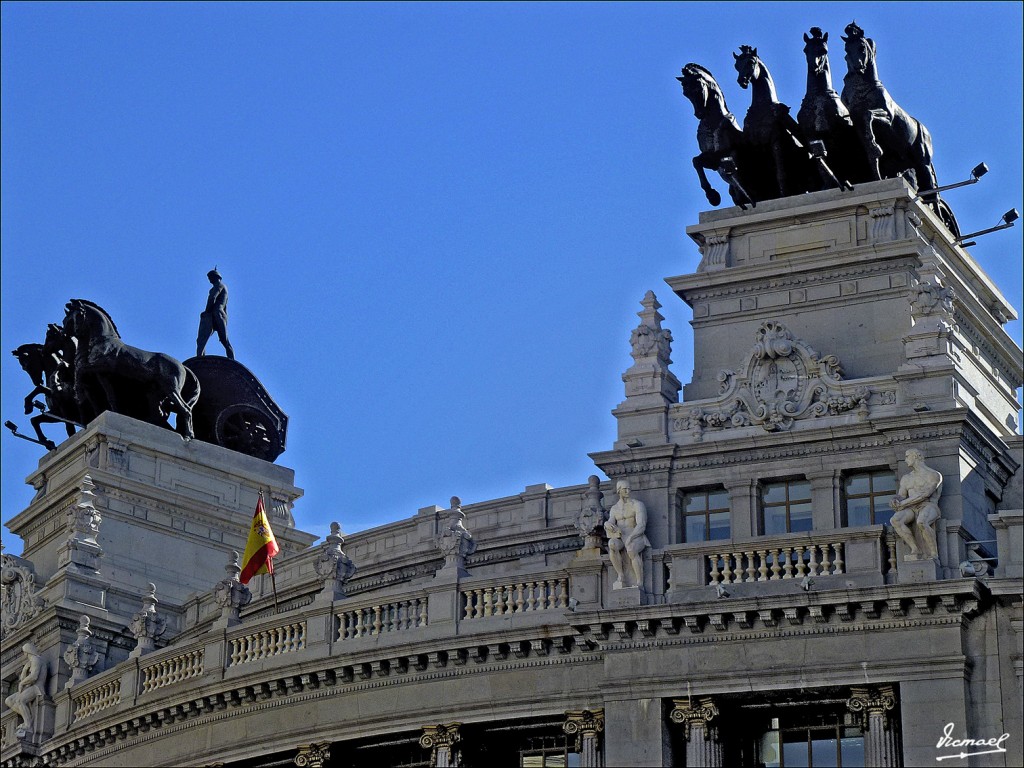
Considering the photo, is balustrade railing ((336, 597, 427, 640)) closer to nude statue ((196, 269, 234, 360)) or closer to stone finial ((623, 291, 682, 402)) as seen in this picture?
stone finial ((623, 291, 682, 402))

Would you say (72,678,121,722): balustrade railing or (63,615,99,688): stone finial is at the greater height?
(63,615,99,688): stone finial

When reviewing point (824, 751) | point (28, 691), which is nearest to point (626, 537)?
point (824, 751)

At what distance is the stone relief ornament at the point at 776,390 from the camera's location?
164 ft

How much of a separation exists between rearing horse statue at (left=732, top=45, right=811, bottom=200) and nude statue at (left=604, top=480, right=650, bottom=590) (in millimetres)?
8784

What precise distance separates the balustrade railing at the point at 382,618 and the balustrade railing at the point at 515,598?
120 cm

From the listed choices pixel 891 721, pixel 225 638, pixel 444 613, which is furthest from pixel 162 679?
pixel 891 721

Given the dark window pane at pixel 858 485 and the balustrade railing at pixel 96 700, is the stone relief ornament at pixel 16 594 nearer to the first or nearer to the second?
the balustrade railing at pixel 96 700

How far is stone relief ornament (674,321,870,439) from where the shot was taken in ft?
164

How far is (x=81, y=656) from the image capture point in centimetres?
6350

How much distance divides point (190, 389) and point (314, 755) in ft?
71.5

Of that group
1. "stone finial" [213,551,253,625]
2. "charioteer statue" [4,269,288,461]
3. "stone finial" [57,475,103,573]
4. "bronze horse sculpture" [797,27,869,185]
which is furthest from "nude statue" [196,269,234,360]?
"bronze horse sculpture" [797,27,869,185]

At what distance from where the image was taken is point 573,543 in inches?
2258

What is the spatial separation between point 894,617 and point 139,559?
28.4m

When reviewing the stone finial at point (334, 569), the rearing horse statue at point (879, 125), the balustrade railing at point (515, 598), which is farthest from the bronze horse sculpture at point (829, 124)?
the stone finial at point (334, 569)
